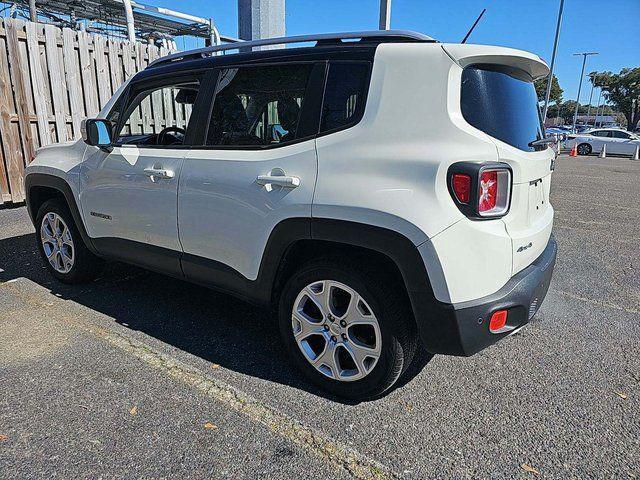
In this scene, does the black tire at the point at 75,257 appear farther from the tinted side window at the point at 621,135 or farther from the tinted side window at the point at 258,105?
the tinted side window at the point at 621,135

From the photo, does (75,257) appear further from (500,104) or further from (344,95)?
(500,104)

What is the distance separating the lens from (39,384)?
2.74 meters

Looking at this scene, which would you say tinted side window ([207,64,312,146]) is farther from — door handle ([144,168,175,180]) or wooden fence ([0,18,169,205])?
wooden fence ([0,18,169,205])

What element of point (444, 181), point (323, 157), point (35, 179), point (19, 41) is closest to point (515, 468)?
point (444, 181)

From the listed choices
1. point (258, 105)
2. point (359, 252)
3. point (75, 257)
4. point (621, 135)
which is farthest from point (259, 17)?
point (621, 135)

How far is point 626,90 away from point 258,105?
7311 cm

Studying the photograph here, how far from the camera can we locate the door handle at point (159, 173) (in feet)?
10.4

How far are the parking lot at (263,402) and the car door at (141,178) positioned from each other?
0.60 m

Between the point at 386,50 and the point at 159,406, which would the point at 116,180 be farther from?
the point at 386,50

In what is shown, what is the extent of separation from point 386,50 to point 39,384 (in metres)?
2.77

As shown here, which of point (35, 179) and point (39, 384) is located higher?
point (35, 179)

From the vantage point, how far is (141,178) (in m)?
3.37

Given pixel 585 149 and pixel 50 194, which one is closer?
pixel 50 194

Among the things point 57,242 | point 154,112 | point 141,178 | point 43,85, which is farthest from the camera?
point 43,85
